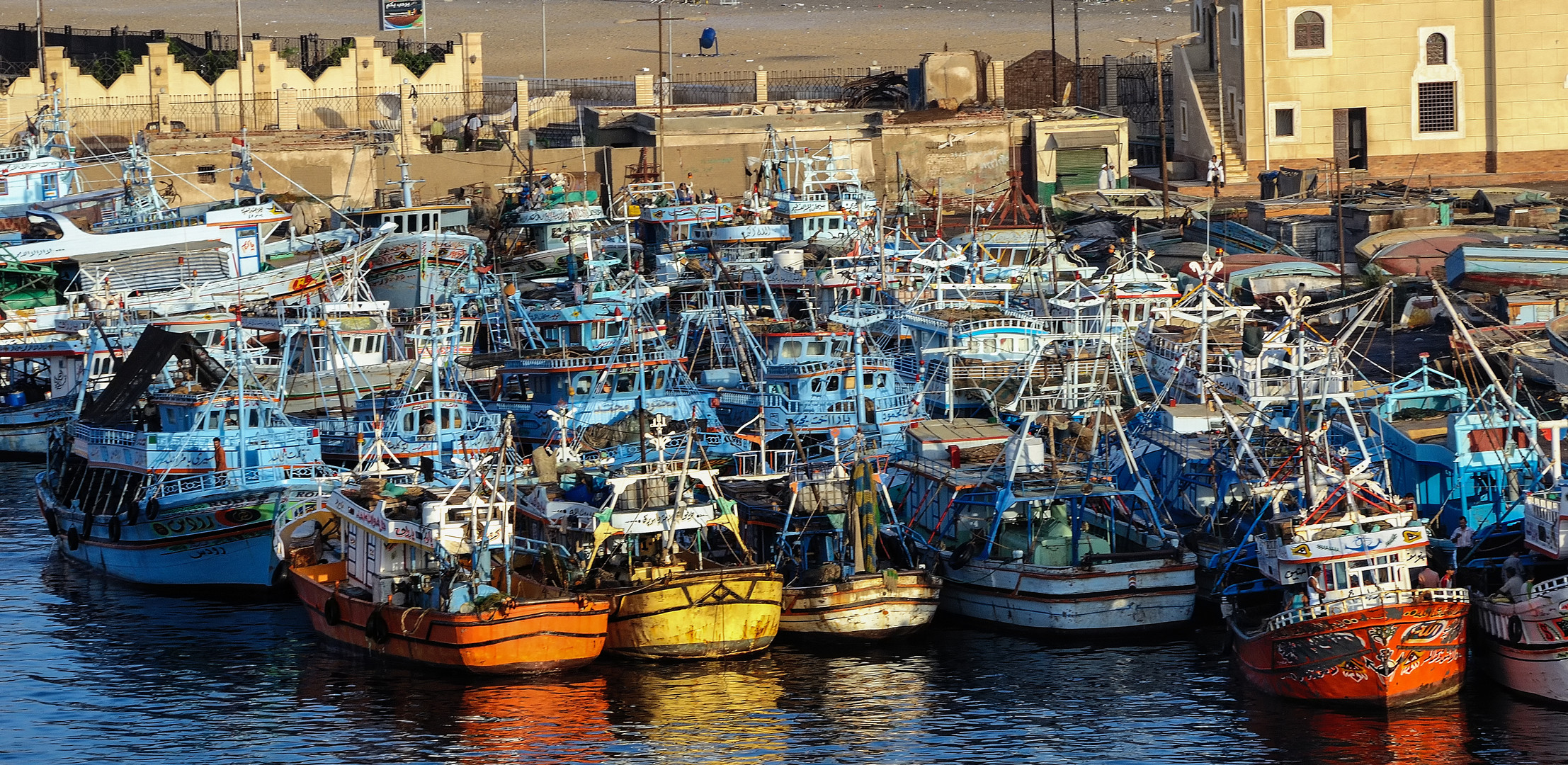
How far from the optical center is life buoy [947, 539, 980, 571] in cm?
3753

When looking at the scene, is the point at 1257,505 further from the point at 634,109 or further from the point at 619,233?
the point at 634,109

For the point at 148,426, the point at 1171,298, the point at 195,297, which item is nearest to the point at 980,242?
the point at 1171,298

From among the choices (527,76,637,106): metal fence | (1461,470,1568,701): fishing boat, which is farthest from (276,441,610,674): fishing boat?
(527,76,637,106): metal fence

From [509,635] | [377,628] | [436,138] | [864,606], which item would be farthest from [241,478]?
[436,138]

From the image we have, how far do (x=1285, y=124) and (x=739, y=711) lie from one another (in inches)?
1832

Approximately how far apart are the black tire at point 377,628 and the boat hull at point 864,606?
6098 mm

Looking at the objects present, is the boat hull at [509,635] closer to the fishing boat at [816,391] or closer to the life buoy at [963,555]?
the life buoy at [963,555]

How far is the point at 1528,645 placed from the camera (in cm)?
3231

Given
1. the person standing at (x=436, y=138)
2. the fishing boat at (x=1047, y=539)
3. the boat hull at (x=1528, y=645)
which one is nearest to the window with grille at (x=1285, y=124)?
the person standing at (x=436, y=138)

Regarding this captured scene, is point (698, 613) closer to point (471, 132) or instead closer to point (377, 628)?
point (377, 628)

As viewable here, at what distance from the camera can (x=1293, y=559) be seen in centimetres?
3244

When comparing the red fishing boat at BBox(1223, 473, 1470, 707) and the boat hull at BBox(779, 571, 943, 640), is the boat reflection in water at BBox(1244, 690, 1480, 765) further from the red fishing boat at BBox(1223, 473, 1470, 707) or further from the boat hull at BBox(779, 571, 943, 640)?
the boat hull at BBox(779, 571, 943, 640)

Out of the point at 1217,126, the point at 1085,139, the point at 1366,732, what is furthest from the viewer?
the point at 1085,139

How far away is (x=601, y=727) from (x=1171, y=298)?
76.9ft
